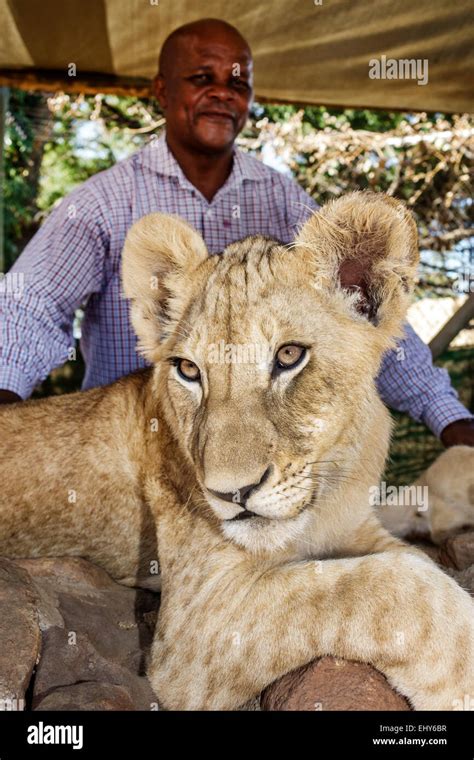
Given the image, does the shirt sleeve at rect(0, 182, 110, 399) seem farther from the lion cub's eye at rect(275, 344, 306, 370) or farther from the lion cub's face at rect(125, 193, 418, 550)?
the lion cub's eye at rect(275, 344, 306, 370)

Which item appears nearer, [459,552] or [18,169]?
[459,552]

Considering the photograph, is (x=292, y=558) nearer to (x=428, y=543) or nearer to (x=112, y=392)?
(x=112, y=392)

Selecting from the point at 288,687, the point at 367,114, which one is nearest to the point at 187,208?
the point at 288,687

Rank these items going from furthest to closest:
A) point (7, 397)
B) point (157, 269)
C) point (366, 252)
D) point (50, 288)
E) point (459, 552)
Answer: point (50, 288)
point (7, 397)
point (459, 552)
point (157, 269)
point (366, 252)

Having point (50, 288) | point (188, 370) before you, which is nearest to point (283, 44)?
point (50, 288)

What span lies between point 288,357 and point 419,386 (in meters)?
1.99

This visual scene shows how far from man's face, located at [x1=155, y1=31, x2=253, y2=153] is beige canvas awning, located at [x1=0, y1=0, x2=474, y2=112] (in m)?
0.26

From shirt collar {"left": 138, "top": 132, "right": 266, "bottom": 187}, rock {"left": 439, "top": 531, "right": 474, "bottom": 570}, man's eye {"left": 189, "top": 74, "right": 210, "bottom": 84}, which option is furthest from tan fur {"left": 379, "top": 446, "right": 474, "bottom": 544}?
man's eye {"left": 189, "top": 74, "right": 210, "bottom": 84}

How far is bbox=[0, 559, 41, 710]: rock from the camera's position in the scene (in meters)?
2.10

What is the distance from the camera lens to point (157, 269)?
3.00 m

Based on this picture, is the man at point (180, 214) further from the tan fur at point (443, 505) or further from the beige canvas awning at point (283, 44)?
the tan fur at point (443, 505)

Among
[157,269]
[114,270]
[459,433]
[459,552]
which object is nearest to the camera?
[157,269]

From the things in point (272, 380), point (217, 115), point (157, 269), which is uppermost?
point (217, 115)

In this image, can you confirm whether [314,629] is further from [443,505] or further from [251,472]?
[443,505]
